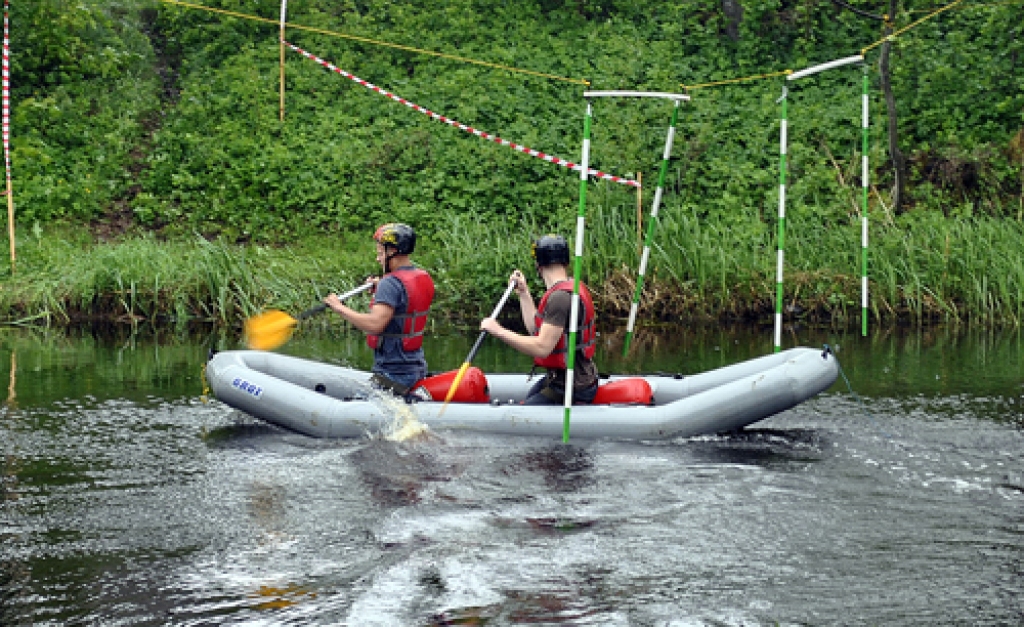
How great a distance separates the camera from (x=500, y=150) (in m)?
16.0

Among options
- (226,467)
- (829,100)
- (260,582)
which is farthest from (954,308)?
(260,582)

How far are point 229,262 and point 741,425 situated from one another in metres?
6.99

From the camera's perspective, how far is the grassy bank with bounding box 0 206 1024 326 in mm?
12969

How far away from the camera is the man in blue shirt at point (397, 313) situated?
311 inches

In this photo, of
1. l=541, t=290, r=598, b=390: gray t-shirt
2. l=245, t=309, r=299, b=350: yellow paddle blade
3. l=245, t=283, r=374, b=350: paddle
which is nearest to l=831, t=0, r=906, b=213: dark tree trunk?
l=541, t=290, r=598, b=390: gray t-shirt

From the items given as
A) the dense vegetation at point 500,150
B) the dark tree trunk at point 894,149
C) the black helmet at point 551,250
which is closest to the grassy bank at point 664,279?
the dense vegetation at point 500,150

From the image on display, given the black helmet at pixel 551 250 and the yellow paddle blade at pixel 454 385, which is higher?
the black helmet at pixel 551 250

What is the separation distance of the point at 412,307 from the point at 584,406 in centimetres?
123

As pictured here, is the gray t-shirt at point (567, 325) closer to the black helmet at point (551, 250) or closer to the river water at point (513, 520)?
the black helmet at point (551, 250)

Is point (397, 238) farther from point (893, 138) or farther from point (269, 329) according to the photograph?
point (893, 138)

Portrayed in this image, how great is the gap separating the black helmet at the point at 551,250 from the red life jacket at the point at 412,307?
30.4 inches

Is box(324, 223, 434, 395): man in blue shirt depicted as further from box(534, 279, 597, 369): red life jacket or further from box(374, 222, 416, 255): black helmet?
box(534, 279, 597, 369): red life jacket

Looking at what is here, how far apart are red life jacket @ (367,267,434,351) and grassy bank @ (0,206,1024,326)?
5.00 meters

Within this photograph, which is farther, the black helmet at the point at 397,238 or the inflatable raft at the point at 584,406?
the black helmet at the point at 397,238
